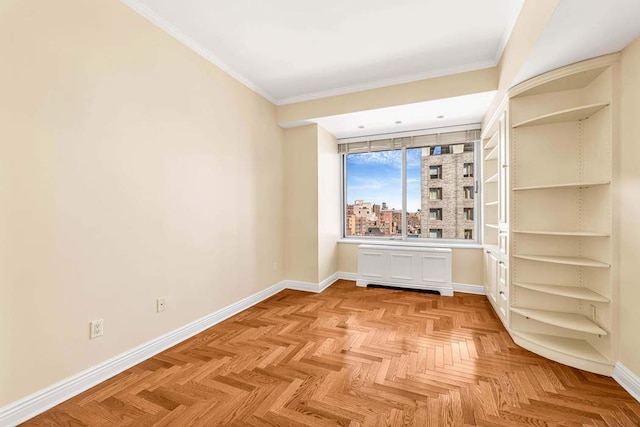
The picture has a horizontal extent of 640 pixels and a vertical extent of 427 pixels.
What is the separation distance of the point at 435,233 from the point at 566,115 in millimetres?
2484

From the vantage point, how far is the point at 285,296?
3.92 m

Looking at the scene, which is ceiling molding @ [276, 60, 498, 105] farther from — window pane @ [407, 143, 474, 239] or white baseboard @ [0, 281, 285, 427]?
white baseboard @ [0, 281, 285, 427]

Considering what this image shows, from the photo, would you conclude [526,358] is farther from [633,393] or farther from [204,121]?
[204,121]

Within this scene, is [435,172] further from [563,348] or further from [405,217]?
[563,348]

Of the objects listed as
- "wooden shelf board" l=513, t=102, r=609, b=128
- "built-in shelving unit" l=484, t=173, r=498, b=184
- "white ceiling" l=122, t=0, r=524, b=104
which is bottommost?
"built-in shelving unit" l=484, t=173, r=498, b=184

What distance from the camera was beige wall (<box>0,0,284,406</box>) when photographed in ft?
5.34

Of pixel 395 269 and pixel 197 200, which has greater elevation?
pixel 197 200

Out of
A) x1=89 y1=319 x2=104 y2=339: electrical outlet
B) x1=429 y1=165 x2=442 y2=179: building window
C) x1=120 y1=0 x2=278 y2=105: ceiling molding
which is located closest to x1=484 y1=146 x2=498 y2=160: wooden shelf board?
x1=429 y1=165 x2=442 y2=179: building window

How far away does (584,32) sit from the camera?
175 centimetres

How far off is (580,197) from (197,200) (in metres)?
3.46

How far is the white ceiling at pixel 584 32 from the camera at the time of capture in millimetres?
1536

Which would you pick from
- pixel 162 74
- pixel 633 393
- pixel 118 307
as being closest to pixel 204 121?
pixel 162 74

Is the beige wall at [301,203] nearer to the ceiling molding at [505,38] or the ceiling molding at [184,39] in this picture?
the ceiling molding at [184,39]

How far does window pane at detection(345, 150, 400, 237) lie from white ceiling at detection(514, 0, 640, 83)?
2.67 m
